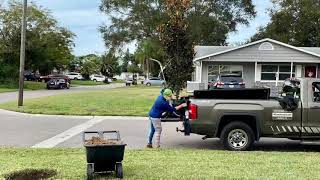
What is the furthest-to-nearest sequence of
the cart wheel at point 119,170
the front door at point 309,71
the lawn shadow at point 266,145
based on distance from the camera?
the front door at point 309,71
the lawn shadow at point 266,145
the cart wheel at point 119,170

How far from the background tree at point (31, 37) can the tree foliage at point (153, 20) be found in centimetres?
720

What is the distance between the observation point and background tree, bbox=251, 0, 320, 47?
60.3 metres

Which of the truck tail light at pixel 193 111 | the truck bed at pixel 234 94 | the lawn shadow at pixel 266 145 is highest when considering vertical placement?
the truck bed at pixel 234 94

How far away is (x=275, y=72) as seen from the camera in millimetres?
37812

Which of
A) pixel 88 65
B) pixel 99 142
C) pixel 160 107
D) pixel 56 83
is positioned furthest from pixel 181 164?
pixel 88 65

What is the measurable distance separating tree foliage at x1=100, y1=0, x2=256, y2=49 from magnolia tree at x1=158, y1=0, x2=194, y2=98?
3992 cm

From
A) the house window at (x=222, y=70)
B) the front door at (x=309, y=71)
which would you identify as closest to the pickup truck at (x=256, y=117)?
the house window at (x=222, y=70)

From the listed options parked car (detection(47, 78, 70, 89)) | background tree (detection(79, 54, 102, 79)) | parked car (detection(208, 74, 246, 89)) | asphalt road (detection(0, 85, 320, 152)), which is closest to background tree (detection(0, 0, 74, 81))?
parked car (detection(47, 78, 70, 89))

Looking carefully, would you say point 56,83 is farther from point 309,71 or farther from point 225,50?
point 309,71

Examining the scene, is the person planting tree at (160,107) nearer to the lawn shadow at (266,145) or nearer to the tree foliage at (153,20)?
the lawn shadow at (266,145)

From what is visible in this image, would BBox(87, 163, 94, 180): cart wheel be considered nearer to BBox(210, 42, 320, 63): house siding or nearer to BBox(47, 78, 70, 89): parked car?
BBox(210, 42, 320, 63): house siding

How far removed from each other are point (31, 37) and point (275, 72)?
27.1 m

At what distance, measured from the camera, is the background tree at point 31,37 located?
5169cm

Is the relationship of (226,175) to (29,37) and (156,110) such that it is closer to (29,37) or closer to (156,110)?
(156,110)
